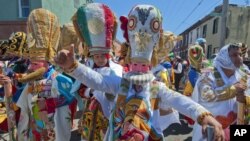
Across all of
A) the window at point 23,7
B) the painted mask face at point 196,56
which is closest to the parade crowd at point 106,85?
the painted mask face at point 196,56

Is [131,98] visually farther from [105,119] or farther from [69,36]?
[69,36]

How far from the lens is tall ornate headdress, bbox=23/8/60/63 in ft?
8.65

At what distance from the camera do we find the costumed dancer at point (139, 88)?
175cm

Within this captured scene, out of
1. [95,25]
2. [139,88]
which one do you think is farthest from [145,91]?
[95,25]

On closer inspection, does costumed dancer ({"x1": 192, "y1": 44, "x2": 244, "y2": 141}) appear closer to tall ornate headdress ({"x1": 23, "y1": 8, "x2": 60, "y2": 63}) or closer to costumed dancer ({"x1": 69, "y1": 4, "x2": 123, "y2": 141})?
costumed dancer ({"x1": 69, "y1": 4, "x2": 123, "y2": 141})

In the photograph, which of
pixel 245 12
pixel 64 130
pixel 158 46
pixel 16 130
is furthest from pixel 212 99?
pixel 245 12

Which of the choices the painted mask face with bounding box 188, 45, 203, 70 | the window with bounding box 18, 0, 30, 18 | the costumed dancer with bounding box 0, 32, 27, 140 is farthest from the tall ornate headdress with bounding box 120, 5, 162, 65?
the window with bounding box 18, 0, 30, 18

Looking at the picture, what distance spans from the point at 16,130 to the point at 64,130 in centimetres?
63

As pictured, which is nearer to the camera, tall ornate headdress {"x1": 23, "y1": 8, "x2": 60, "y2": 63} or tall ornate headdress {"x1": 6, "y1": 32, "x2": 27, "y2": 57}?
tall ornate headdress {"x1": 23, "y1": 8, "x2": 60, "y2": 63}

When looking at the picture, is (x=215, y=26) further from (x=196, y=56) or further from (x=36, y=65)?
(x=36, y=65)

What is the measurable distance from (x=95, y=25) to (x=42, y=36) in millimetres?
811

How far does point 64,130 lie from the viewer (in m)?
2.63

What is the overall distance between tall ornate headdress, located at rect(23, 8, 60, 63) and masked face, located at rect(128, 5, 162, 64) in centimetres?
107

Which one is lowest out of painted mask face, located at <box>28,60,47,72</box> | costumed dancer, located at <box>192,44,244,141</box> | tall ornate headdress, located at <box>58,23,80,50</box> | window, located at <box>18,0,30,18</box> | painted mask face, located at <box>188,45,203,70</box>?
costumed dancer, located at <box>192,44,244,141</box>
